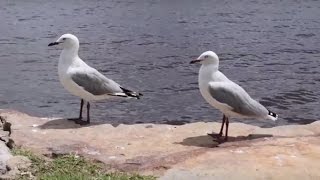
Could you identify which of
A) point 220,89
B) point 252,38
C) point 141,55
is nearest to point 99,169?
point 220,89

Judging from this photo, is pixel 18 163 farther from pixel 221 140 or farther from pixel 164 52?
pixel 164 52

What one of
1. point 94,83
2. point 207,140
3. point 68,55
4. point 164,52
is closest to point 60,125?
point 94,83

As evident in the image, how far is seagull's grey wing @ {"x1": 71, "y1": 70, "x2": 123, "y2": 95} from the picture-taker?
34.4 feet

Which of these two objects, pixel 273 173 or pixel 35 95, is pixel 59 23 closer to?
pixel 35 95

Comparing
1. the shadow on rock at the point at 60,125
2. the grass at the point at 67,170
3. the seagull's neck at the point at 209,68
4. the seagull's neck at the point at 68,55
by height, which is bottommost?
the shadow on rock at the point at 60,125

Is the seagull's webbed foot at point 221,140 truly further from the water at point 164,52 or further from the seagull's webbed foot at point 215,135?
the water at point 164,52

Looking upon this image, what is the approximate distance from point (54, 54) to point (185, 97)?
6581 mm

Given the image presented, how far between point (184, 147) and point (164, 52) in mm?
12161

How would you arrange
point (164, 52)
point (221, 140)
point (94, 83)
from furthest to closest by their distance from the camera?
point (164, 52)
point (94, 83)
point (221, 140)

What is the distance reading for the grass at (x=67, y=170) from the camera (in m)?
6.98

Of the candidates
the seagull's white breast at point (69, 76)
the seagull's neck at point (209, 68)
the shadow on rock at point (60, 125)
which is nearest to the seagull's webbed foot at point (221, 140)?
the seagull's neck at point (209, 68)

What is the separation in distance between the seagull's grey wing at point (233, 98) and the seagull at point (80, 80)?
2022mm

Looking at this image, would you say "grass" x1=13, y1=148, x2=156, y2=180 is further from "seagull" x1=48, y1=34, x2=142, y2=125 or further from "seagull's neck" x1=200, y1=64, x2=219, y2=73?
"seagull" x1=48, y1=34, x2=142, y2=125

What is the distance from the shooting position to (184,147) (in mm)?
8586
